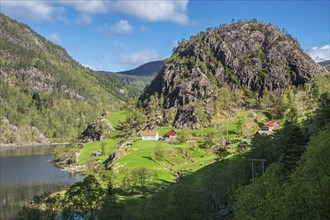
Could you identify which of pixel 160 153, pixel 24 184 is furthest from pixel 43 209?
pixel 160 153

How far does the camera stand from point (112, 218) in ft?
255

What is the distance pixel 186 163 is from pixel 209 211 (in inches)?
2995

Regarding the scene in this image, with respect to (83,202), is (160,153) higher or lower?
higher

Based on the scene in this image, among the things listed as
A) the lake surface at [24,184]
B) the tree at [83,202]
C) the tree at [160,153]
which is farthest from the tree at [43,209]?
the tree at [160,153]

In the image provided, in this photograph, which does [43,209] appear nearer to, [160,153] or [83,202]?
[83,202]

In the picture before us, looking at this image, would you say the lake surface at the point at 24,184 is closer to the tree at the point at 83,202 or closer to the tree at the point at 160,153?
the tree at the point at 83,202

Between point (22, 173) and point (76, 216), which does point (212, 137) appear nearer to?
point (22, 173)

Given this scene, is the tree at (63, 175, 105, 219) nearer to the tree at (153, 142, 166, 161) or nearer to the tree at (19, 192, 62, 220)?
the tree at (19, 192, 62, 220)

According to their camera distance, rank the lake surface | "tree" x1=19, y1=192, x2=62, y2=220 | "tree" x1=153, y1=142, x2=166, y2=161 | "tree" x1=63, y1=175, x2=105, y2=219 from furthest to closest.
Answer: "tree" x1=153, y1=142, x2=166, y2=161, the lake surface, "tree" x1=19, y1=192, x2=62, y2=220, "tree" x1=63, y1=175, x2=105, y2=219

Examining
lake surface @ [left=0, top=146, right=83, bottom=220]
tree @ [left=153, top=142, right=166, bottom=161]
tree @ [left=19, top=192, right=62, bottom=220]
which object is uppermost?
tree @ [left=153, top=142, right=166, bottom=161]

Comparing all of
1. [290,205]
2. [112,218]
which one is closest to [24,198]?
[112,218]

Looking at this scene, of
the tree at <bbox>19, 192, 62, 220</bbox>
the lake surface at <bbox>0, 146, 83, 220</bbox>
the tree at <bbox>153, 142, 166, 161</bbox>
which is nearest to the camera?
the tree at <bbox>19, 192, 62, 220</bbox>

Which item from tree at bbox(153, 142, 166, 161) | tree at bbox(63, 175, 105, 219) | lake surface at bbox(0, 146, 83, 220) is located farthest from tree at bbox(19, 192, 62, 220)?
tree at bbox(153, 142, 166, 161)

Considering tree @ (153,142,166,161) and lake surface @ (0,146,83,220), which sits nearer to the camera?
lake surface @ (0,146,83,220)
